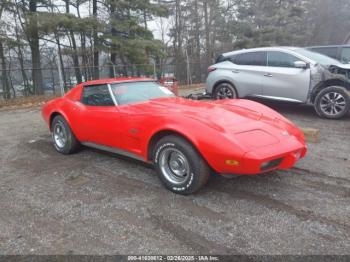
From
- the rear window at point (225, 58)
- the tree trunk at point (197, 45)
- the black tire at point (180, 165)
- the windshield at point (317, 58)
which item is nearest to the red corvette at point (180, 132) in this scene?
the black tire at point (180, 165)

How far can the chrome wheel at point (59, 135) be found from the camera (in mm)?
4918

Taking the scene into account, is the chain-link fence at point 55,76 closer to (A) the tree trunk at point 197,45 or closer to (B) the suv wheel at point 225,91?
(A) the tree trunk at point 197,45

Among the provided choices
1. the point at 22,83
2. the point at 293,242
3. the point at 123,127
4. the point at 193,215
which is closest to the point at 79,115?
the point at 123,127

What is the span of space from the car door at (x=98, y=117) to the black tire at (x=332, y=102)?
4.81 m

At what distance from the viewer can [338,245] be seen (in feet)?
7.63

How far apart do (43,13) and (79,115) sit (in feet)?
36.4

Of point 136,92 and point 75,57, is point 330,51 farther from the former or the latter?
point 75,57

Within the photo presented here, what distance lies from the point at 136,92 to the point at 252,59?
4.28 m

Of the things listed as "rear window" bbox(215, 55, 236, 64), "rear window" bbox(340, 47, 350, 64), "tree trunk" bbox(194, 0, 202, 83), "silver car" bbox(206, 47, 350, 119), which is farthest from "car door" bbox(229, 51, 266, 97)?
"tree trunk" bbox(194, 0, 202, 83)

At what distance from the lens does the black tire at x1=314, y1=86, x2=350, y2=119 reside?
6.23 meters

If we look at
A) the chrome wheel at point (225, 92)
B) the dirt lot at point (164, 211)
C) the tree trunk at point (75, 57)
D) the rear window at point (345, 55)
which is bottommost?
the dirt lot at point (164, 211)

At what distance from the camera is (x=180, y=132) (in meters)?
3.10

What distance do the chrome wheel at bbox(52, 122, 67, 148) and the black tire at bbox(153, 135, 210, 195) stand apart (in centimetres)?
223

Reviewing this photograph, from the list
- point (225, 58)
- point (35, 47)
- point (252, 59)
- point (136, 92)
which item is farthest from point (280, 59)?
point (35, 47)
